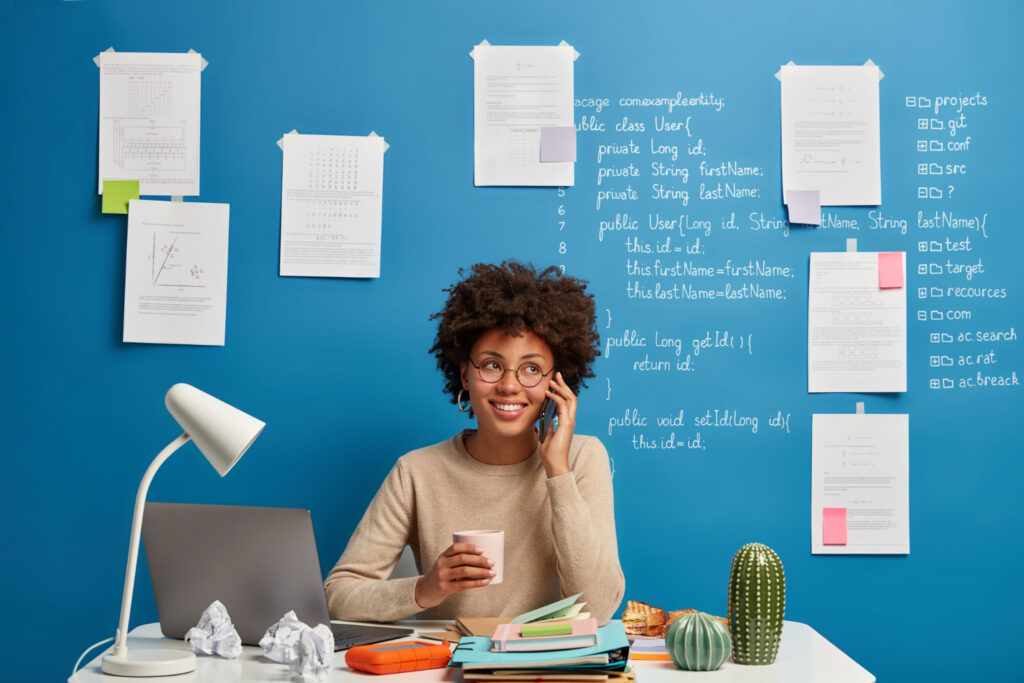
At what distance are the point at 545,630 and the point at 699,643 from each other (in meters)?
0.23

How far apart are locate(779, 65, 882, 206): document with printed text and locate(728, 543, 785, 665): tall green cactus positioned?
119cm

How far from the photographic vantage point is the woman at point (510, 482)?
1768 mm

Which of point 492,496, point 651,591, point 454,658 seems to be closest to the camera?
point 454,658

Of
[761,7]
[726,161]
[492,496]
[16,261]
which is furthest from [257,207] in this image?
[761,7]

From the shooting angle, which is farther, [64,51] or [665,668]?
[64,51]

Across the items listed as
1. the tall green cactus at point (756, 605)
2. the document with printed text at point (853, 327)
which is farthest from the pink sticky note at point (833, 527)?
the tall green cactus at point (756, 605)

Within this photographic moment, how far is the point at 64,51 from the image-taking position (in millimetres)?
2367

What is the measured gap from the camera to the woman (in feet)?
5.80

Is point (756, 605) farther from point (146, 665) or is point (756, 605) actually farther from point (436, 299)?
point (436, 299)

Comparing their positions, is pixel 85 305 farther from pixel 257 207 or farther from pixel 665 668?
pixel 665 668

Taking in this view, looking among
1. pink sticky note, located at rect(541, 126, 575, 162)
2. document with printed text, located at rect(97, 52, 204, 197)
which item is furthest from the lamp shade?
pink sticky note, located at rect(541, 126, 575, 162)

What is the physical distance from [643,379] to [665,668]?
98 cm

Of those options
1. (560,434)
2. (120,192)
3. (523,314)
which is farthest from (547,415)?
(120,192)

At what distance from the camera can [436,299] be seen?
2340mm
